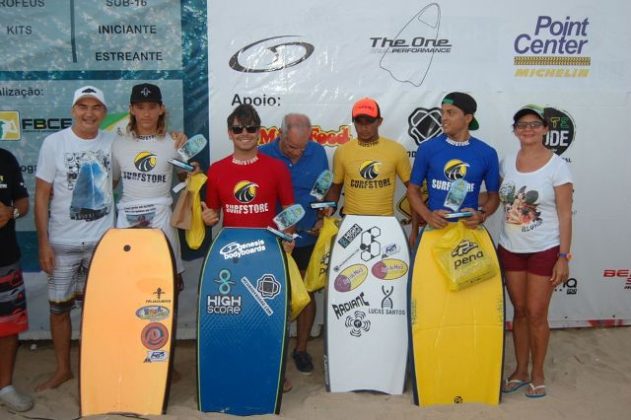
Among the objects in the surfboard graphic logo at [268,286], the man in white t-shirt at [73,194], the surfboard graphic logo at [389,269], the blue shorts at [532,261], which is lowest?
the surfboard graphic logo at [268,286]

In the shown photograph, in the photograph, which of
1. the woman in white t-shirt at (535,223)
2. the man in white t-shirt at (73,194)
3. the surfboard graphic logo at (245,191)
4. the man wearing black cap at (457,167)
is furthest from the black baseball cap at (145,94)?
the woman in white t-shirt at (535,223)

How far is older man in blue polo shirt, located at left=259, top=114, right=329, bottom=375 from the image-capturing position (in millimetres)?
3504

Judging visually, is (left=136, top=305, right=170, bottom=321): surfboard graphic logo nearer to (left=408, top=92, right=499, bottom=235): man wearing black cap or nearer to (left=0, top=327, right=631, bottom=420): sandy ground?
(left=0, top=327, right=631, bottom=420): sandy ground

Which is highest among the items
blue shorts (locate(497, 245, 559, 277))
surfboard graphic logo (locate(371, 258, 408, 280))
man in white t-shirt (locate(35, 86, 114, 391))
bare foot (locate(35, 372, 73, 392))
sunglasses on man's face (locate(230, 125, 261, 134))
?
sunglasses on man's face (locate(230, 125, 261, 134))

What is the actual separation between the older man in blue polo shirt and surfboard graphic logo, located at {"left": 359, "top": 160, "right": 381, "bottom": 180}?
27 centimetres

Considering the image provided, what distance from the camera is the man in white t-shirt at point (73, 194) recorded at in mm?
3174

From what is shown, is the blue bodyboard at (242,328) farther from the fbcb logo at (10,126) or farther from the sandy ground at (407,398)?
the fbcb logo at (10,126)

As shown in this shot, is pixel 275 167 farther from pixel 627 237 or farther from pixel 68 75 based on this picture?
pixel 627 237

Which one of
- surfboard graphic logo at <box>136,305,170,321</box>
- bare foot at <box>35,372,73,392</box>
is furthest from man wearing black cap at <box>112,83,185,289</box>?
bare foot at <box>35,372,73,392</box>

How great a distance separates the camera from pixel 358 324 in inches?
128

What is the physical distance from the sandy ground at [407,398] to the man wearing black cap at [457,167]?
100 cm

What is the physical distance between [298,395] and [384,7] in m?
2.63

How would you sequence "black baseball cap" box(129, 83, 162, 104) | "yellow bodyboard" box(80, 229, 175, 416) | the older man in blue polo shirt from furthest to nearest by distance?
1. the older man in blue polo shirt
2. "black baseball cap" box(129, 83, 162, 104)
3. "yellow bodyboard" box(80, 229, 175, 416)

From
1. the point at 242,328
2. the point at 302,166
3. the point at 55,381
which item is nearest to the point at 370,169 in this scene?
the point at 302,166
